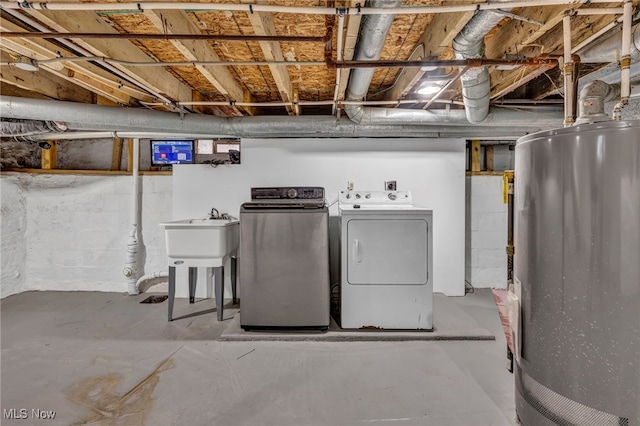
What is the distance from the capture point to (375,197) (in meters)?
3.10

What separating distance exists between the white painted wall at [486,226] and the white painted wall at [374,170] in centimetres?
38

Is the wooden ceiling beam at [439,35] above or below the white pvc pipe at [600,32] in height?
above

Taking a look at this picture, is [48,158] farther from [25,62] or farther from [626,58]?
[626,58]

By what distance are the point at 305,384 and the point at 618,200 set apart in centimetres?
186

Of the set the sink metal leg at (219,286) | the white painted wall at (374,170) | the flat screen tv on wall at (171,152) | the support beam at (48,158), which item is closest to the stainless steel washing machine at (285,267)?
the sink metal leg at (219,286)

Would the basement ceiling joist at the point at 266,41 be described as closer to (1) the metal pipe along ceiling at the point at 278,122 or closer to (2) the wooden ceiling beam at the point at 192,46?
(2) the wooden ceiling beam at the point at 192,46

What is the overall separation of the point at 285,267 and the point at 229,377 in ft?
2.99

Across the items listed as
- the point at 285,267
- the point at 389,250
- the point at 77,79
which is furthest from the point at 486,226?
the point at 77,79

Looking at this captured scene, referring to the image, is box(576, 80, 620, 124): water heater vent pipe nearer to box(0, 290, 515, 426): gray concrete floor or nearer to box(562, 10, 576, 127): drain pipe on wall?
box(562, 10, 576, 127): drain pipe on wall

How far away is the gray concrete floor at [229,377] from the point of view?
164cm

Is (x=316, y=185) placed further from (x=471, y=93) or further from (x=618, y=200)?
(x=618, y=200)

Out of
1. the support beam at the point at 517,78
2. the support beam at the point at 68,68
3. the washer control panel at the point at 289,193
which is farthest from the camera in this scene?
the washer control panel at the point at 289,193

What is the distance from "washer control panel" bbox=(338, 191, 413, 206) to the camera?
3.07 metres

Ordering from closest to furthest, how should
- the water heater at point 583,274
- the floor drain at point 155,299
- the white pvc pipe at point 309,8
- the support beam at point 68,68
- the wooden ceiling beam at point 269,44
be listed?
1. the water heater at point 583,274
2. the white pvc pipe at point 309,8
3. the wooden ceiling beam at point 269,44
4. the support beam at point 68,68
5. the floor drain at point 155,299
